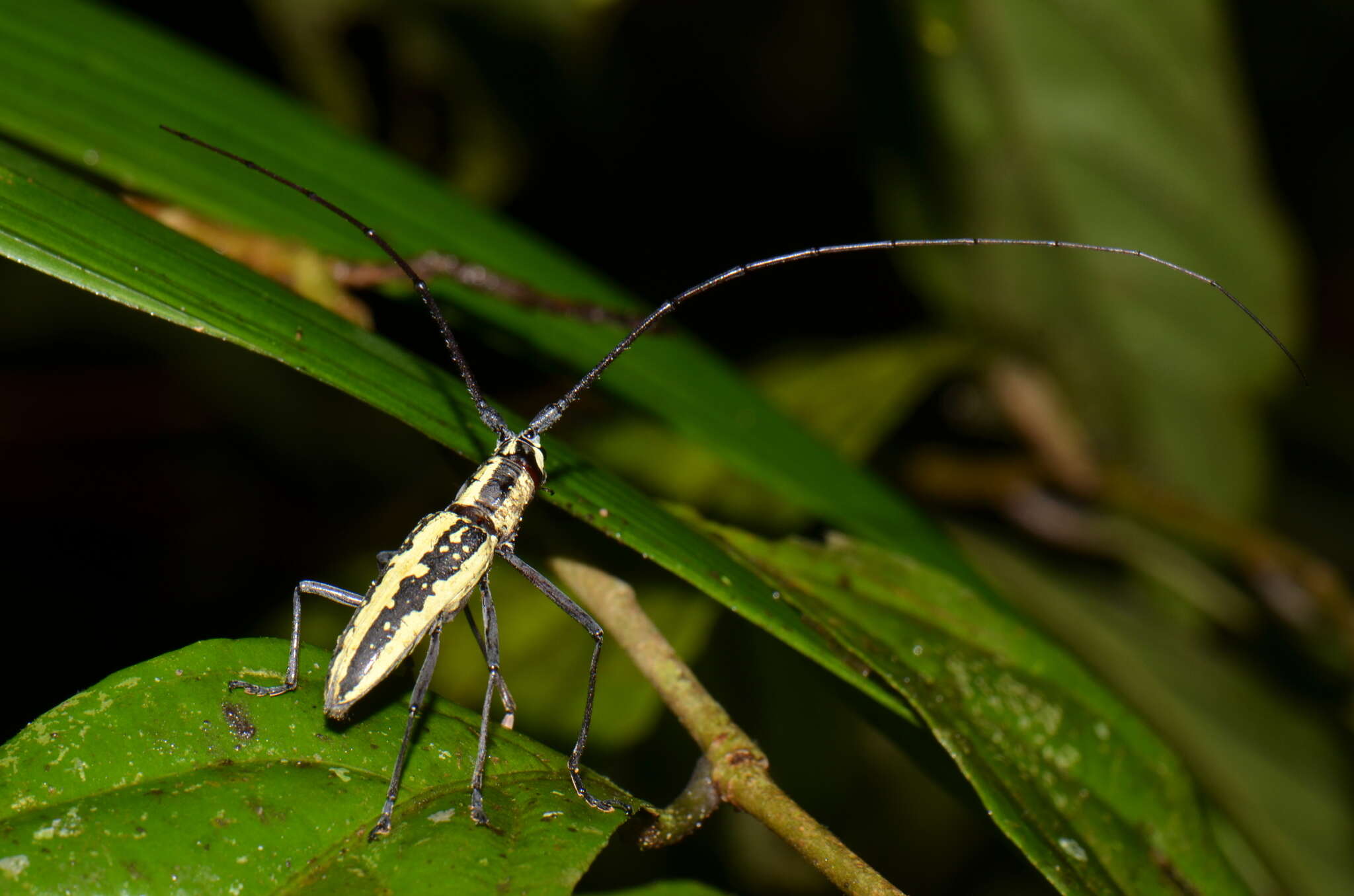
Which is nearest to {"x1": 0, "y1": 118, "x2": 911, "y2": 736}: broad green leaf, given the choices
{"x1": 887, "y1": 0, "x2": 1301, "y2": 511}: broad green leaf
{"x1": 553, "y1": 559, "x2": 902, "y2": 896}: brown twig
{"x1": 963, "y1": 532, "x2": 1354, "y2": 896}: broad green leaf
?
{"x1": 553, "y1": 559, "x2": 902, "y2": 896}: brown twig

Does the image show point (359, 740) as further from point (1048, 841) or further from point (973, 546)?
point (973, 546)

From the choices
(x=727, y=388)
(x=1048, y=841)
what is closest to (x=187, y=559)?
(x=727, y=388)

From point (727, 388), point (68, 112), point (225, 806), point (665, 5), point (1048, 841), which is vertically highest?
point (665, 5)

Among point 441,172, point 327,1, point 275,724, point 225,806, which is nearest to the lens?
point 225,806

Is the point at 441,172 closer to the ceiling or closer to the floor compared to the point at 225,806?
closer to the ceiling

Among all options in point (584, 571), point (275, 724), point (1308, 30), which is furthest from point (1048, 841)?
point (1308, 30)

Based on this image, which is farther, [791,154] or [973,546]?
[791,154]

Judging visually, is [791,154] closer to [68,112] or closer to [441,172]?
[441,172]

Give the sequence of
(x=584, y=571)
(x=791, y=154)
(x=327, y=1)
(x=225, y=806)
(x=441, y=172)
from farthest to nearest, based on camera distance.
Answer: (x=791, y=154) → (x=441, y=172) → (x=327, y=1) → (x=584, y=571) → (x=225, y=806)
